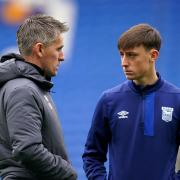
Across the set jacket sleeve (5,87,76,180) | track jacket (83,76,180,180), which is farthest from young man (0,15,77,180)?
track jacket (83,76,180,180)

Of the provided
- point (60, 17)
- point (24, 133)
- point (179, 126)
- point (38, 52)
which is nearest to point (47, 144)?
point (24, 133)

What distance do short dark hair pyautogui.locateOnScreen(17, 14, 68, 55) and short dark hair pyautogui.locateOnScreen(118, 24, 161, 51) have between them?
39cm

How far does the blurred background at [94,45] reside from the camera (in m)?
9.22

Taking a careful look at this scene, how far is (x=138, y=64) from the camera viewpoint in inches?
174

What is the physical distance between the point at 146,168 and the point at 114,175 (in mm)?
201

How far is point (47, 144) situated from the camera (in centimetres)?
410

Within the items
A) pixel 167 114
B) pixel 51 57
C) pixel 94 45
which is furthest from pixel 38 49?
pixel 94 45

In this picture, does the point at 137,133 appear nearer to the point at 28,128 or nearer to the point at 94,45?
the point at 28,128

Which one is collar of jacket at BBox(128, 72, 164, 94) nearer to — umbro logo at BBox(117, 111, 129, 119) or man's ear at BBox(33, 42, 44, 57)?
umbro logo at BBox(117, 111, 129, 119)

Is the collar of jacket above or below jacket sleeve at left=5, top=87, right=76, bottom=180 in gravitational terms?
above

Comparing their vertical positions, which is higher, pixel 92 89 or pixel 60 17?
pixel 60 17

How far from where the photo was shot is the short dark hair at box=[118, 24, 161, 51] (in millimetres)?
4461

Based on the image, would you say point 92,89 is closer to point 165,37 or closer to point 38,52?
point 165,37

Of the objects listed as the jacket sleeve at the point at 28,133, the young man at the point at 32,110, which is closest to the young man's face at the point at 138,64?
the young man at the point at 32,110
